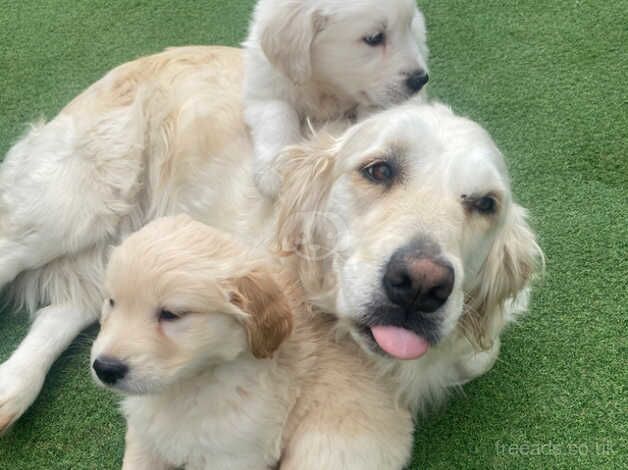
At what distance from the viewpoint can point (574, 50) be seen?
3434 millimetres

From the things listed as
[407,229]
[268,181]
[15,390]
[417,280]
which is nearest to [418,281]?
[417,280]

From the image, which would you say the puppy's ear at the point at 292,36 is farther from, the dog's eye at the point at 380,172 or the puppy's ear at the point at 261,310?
the puppy's ear at the point at 261,310

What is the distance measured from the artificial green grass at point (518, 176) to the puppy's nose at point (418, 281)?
78 cm

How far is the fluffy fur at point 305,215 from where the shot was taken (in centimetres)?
166

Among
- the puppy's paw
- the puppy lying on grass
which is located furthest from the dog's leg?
the puppy's paw

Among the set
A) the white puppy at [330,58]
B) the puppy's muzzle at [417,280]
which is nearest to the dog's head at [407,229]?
the puppy's muzzle at [417,280]

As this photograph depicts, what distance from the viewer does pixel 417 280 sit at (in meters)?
1.42

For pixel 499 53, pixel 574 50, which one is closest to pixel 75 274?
pixel 499 53

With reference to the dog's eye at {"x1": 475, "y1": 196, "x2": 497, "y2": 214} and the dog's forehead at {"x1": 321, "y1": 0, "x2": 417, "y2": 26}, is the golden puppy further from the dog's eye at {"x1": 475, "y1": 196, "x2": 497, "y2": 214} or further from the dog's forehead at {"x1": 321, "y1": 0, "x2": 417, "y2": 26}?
the dog's forehead at {"x1": 321, "y1": 0, "x2": 417, "y2": 26}

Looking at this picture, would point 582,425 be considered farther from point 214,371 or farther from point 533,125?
point 533,125

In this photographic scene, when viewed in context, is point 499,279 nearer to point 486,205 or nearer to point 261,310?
point 486,205

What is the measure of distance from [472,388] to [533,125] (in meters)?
1.54

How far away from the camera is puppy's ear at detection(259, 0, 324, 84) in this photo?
220cm

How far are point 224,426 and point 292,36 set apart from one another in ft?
4.42
